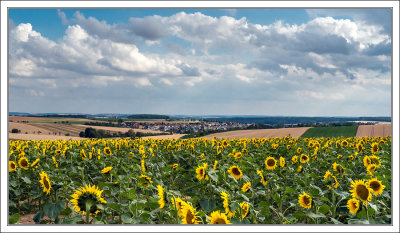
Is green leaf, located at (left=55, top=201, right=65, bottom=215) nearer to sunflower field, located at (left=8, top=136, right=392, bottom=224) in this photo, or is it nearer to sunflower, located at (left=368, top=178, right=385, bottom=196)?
sunflower field, located at (left=8, top=136, right=392, bottom=224)

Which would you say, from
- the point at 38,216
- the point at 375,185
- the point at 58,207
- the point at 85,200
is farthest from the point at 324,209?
the point at 38,216

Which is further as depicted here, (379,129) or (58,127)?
(58,127)

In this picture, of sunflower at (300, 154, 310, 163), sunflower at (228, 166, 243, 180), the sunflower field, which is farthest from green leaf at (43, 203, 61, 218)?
sunflower at (300, 154, 310, 163)

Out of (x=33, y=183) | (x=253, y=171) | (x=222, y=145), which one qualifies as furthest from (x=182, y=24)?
(x=222, y=145)

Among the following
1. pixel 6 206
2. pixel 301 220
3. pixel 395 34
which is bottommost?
pixel 301 220

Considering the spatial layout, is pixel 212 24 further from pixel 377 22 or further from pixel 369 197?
pixel 369 197

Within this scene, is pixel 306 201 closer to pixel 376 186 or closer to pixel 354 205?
pixel 354 205

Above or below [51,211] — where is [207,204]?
below

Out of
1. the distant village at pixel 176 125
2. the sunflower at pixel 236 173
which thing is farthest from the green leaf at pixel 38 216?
the distant village at pixel 176 125
